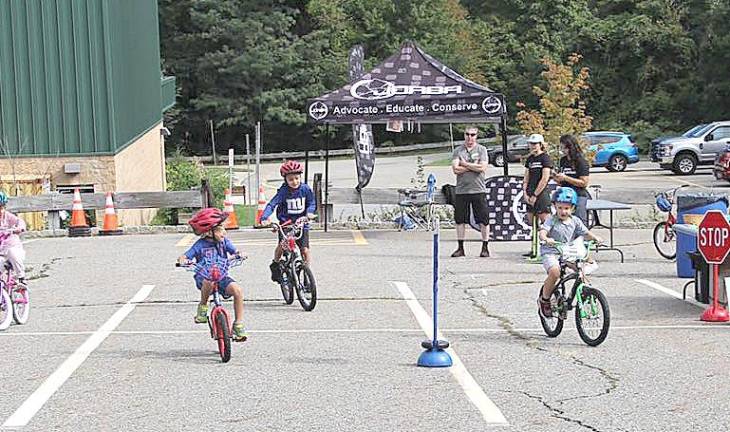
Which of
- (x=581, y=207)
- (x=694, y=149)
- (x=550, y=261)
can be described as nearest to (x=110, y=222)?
(x=581, y=207)

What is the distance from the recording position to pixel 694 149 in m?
41.2

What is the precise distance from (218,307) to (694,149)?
34606 millimetres

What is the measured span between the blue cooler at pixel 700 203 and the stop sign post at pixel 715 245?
2.34m

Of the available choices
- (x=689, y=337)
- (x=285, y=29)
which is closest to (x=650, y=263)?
(x=689, y=337)

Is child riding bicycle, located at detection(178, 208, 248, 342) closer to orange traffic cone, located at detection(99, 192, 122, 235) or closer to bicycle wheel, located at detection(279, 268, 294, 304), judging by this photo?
bicycle wheel, located at detection(279, 268, 294, 304)

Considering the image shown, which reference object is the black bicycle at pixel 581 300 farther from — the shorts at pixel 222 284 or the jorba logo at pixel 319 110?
the jorba logo at pixel 319 110

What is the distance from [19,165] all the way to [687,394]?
19.9m

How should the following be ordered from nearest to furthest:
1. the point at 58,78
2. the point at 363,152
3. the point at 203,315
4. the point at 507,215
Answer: the point at 203,315 < the point at 507,215 < the point at 363,152 < the point at 58,78

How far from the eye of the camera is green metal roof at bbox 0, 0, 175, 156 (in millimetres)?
24812

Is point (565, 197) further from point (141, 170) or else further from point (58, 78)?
point (141, 170)

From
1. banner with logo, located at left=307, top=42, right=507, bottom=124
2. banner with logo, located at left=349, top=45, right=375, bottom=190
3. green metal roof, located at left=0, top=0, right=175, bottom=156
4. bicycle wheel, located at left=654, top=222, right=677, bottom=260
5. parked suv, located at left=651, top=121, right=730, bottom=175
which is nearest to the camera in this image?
bicycle wheel, located at left=654, top=222, right=677, bottom=260

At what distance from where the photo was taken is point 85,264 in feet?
55.5

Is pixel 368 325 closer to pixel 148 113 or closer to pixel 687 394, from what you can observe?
pixel 687 394

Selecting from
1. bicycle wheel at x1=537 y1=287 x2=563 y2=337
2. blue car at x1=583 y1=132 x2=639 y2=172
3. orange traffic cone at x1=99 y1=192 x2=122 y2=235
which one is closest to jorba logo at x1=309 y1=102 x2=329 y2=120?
orange traffic cone at x1=99 y1=192 x2=122 y2=235
